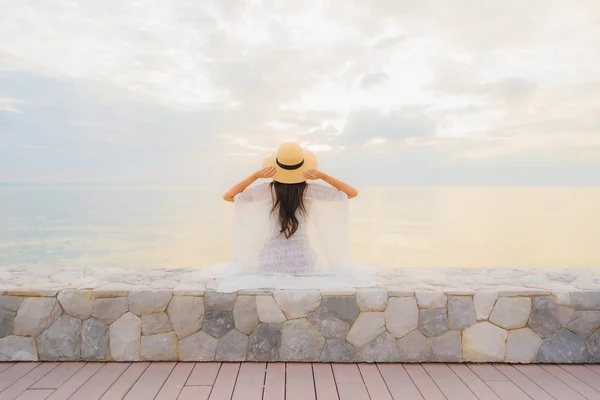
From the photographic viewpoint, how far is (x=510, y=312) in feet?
9.87

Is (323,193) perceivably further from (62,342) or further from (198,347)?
(62,342)

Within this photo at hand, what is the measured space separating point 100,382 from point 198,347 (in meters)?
0.58

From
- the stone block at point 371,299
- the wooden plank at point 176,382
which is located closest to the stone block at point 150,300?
the wooden plank at point 176,382

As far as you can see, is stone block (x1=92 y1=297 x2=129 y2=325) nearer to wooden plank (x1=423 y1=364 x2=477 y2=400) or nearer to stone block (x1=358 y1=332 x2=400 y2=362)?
stone block (x1=358 y1=332 x2=400 y2=362)

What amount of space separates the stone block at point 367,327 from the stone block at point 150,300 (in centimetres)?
117

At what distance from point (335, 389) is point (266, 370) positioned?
47cm

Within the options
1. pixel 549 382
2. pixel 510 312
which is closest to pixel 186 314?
pixel 510 312

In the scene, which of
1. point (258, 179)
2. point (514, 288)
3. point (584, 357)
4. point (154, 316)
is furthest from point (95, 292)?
point (584, 357)

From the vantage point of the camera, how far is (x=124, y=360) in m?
2.97

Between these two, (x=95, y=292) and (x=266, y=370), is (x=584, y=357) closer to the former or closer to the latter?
(x=266, y=370)

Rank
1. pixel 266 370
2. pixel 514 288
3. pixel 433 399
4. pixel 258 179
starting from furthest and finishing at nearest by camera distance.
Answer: pixel 258 179
pixel 514 288
pixel 266 370
pixel 433 399

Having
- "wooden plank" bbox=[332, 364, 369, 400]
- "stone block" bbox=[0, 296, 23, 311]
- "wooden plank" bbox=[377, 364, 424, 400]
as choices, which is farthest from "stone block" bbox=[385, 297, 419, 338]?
"stone block" bbox=[0, 296, 23, 311]

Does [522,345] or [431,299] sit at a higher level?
[431,299]

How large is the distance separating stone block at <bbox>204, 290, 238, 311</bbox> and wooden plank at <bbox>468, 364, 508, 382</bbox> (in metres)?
1.55
